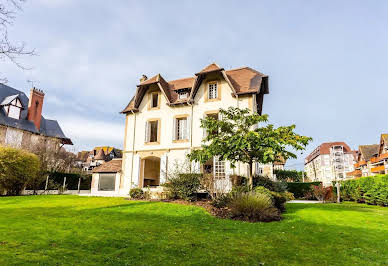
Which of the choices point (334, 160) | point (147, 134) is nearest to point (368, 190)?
point (147, 134)

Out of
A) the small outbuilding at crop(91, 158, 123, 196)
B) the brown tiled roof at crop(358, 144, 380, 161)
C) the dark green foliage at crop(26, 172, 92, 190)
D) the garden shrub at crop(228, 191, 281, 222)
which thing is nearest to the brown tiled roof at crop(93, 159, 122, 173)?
the small outbuilding at crop(91, 158, 123, 196)

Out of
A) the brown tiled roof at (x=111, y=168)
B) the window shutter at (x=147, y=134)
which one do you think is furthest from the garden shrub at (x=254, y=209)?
the brown tiled roof at (x=111, y=168)

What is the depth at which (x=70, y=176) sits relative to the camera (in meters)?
29.7

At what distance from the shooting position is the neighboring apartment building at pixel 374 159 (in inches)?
1832

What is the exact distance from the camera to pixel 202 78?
20062 mm

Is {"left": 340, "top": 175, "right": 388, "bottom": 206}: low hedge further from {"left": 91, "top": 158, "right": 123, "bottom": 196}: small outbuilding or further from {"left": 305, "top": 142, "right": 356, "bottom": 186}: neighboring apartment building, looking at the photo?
{"left": 305, "top": 142, "right": 356, "bottom": 186}: neighboring apartment building

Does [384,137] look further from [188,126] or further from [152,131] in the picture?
[152,131]

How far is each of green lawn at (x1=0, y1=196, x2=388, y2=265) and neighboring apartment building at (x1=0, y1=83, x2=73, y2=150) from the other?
27.2m

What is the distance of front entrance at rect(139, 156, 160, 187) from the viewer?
20969 millimetres

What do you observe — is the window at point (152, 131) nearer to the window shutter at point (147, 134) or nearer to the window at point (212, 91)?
the window shutter at point (147, 134)

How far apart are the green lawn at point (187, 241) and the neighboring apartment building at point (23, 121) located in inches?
1071

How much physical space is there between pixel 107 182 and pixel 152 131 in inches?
240

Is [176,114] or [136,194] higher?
[176,114]

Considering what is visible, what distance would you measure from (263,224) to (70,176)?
88.9 ft
